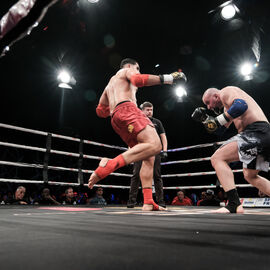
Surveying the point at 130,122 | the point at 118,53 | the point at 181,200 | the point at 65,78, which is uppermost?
the point at 118,53

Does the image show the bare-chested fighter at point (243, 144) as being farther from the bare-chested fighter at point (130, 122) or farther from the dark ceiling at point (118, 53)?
the dark ceiling at point (118, 53)

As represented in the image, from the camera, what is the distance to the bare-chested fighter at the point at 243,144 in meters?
1.78

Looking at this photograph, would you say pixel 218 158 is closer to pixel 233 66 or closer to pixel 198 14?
pixel 198 14

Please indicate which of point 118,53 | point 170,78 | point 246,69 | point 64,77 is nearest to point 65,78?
point 64,77

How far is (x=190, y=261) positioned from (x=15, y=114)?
241 inches

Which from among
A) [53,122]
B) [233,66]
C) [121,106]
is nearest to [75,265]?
[121,106]

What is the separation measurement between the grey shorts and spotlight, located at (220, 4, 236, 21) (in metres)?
2.82

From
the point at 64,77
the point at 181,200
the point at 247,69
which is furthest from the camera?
the point at 64,77

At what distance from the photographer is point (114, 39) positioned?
467 centimetres

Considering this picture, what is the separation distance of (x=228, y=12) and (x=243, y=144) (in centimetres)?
301

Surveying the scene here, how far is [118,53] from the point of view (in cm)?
510

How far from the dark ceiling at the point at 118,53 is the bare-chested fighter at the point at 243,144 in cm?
234

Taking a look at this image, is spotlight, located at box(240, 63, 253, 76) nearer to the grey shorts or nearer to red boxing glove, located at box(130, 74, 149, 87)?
the grey shorts

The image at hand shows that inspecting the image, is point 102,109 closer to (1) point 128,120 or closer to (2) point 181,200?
(1) point 128,120
